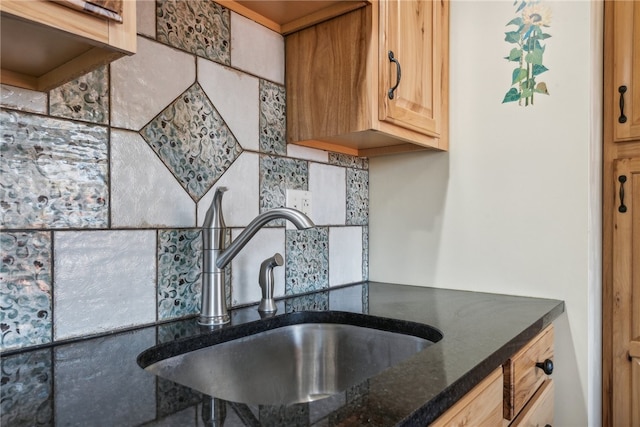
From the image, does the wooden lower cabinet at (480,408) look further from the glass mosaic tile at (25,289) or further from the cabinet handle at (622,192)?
the cabinet handle at (622,192)

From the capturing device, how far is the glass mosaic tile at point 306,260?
4.09ft

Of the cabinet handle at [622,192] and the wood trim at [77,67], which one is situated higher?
the wood trim at [77,67]

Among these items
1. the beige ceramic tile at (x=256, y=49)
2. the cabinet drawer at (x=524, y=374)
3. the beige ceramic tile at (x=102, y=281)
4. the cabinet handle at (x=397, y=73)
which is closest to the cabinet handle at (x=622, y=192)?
the cabinet drawer at (x=524, y=374)

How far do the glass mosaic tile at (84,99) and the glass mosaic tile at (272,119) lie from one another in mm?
438

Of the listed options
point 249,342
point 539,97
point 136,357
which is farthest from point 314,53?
point 136,357

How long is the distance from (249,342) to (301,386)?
0.19 m

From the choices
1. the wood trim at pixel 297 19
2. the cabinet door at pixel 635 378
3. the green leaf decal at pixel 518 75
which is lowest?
the cabinet door at pixel 635 378

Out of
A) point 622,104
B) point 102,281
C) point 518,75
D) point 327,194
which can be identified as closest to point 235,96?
point 327,194

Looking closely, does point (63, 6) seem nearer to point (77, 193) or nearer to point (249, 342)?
point (77, 193)

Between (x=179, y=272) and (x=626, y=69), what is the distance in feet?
4.65

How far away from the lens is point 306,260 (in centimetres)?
130

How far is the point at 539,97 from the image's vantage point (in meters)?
1.26

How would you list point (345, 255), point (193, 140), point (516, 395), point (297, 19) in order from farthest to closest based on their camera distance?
point (345, 255)
point (297, 19)
point (193, 140)
point (516, 395)

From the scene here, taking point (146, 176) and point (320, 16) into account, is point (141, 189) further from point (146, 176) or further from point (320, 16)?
point (320, 16)
